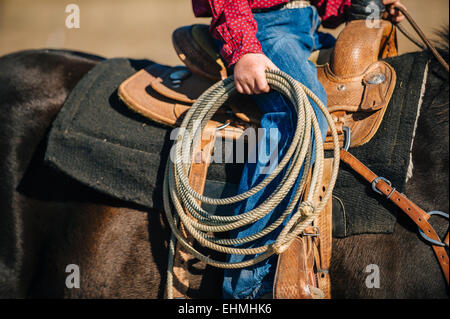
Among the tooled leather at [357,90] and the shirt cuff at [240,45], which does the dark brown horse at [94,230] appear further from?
the shirt cuff at [240,45]

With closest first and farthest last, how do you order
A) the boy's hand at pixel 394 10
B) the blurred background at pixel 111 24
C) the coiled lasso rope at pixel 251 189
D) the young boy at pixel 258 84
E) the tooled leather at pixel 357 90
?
the coiled lasso rope at pixel 251 189, the young boy at pixel 258 84, the tooled leather at pixel 357 90, the boy's hand at pixel 394 10, the blurred background at pixel 111 24

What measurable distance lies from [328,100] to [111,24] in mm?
8869

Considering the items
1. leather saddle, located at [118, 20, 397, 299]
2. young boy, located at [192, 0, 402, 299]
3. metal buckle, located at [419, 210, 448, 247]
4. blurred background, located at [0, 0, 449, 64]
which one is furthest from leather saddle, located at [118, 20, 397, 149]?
blurred background, located at [0, 0, 449, 64]

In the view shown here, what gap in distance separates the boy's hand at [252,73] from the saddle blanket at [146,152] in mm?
318

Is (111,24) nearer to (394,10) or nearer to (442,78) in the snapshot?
(394,10)

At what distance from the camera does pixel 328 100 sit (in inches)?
56.9

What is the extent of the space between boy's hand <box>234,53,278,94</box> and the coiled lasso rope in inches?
1.4

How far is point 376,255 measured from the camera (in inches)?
52.6

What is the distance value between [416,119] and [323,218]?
0.50 meters

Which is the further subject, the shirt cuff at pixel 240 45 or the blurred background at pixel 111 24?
the blurred background at pixel 111 24

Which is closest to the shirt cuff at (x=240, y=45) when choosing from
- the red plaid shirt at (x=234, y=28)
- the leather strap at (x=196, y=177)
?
the red plaid shirt at (x=234, y=28)

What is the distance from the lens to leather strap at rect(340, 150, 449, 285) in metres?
1.25

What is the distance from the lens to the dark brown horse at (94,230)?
1330 mm

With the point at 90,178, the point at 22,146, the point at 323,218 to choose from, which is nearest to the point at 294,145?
the point at 323,218
